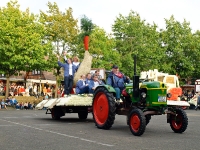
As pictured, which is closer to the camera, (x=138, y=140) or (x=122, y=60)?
(x=138, y=140)

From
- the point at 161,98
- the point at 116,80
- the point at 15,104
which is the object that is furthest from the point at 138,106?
the point at 15,104

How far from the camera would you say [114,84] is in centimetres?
1195

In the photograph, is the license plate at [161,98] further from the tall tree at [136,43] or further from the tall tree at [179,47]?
the tall tree at [179,47]

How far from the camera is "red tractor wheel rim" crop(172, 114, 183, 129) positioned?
10828 mm

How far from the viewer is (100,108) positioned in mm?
11656

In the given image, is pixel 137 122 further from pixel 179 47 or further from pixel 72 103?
pixel 179 47

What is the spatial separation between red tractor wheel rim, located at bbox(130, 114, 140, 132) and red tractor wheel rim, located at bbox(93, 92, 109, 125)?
48.1 inches

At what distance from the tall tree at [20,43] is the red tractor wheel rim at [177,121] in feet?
83.5

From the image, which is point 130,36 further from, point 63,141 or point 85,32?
point 63,141

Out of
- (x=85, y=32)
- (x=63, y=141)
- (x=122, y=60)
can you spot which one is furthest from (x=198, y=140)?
(x=122, y=60)

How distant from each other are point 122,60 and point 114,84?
3611 centimetres

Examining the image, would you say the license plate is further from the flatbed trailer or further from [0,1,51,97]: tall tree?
[0,1,51,97]: tall tree

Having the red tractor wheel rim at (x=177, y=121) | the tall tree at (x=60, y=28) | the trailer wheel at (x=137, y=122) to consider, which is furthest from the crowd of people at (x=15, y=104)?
the trailer wheel at (x=137, y=122)

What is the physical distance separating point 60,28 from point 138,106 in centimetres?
3340
